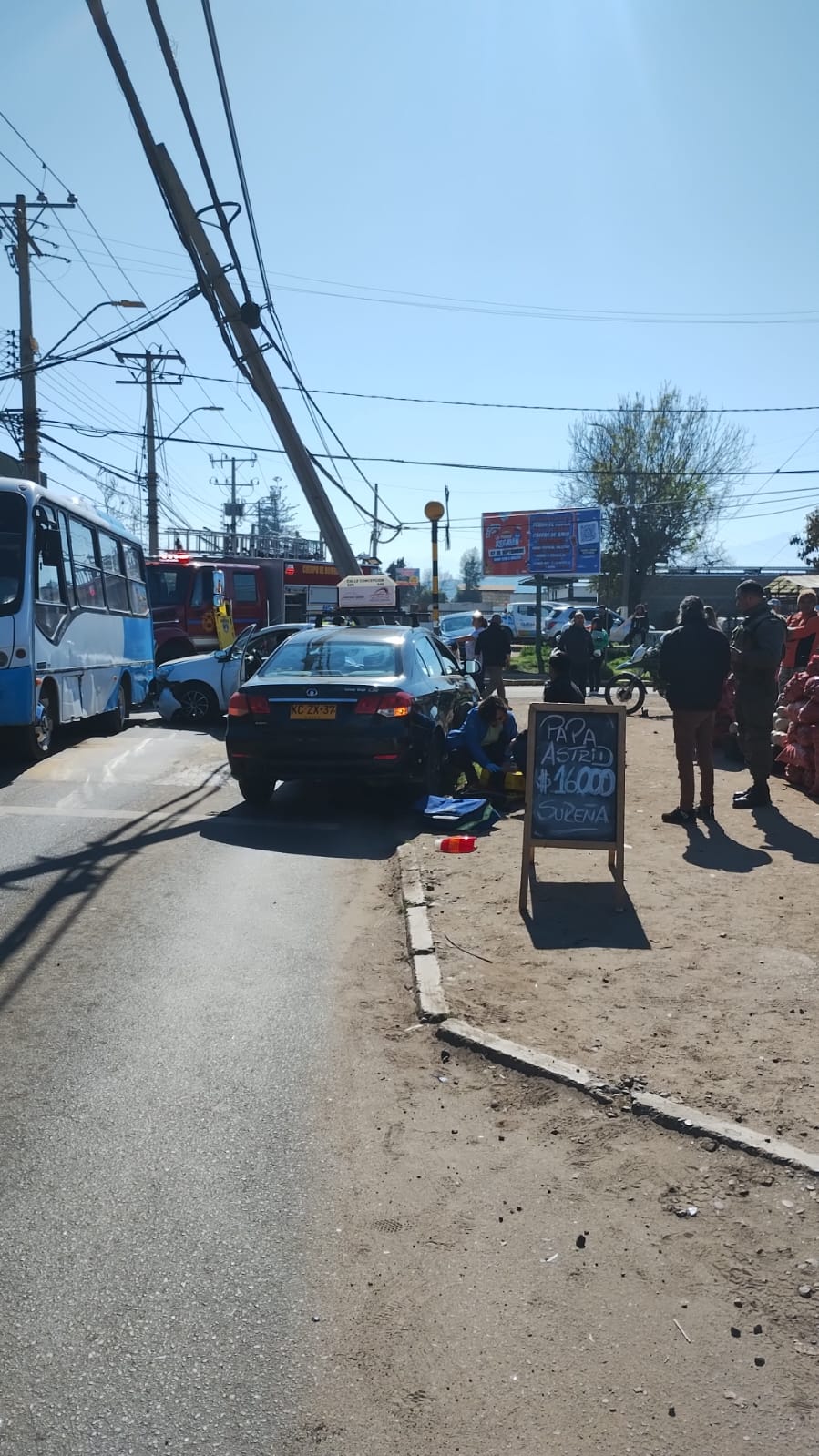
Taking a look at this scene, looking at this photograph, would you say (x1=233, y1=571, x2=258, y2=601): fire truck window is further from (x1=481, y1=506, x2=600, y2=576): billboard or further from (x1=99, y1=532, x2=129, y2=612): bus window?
(x1=481, y1=506, x2=600, y2=576): billboard

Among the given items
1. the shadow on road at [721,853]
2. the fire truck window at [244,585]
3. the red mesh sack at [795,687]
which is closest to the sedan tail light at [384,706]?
the shadow on road at [721,853]

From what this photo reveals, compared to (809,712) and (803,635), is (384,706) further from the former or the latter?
(803,635)

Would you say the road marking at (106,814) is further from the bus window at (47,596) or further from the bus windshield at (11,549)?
the bus window at (47,596)

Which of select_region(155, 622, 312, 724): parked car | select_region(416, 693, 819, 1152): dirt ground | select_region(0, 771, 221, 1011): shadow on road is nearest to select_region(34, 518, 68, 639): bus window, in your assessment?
select_region(0, 771, 221, 1011): shadow on road

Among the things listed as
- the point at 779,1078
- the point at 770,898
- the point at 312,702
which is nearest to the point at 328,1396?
the point at 779,1078

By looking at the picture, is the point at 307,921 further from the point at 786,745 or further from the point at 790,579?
the point at 790,579

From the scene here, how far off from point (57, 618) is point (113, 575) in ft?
13.1

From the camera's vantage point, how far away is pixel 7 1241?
3.32m

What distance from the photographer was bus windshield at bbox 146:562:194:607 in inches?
915

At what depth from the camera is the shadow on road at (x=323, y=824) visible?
898cm

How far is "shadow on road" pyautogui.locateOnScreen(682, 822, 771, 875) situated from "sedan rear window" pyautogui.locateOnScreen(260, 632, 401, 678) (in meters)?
2.97

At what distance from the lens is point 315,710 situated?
376 inches

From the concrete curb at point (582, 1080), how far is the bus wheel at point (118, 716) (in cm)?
1172

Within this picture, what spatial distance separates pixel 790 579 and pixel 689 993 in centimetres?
2153
